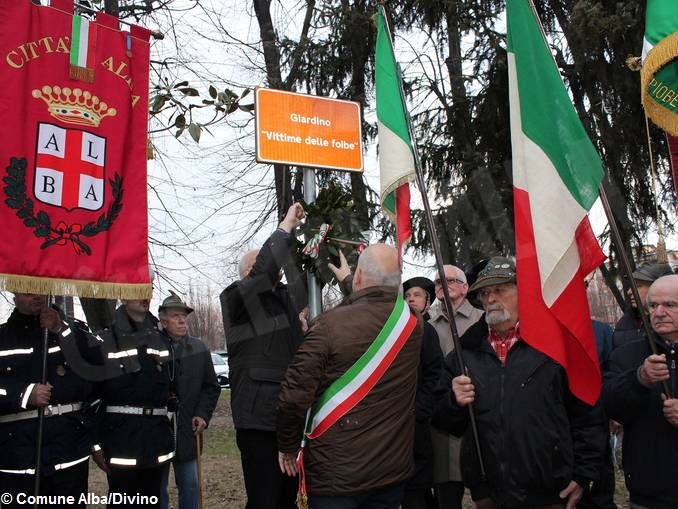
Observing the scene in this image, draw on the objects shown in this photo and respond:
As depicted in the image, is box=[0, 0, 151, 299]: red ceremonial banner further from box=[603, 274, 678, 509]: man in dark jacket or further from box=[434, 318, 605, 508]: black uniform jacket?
box=[603, 274, 678, 509]: man in dark jacket

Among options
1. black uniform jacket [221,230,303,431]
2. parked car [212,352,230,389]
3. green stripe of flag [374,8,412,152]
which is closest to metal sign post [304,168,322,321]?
black uniform jacket [221,230,303,431]

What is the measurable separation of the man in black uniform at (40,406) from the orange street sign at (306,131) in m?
1.86

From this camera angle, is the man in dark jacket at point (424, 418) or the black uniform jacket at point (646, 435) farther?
the man in dark jacket at point (424, 418)

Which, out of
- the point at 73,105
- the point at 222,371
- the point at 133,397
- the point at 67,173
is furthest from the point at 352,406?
the point at 222,371

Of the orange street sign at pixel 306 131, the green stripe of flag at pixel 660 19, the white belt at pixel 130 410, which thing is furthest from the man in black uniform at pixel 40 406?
the green stripe of flag at pixel 660 19

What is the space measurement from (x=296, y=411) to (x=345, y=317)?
0.50m

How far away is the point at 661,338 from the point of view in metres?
3.33

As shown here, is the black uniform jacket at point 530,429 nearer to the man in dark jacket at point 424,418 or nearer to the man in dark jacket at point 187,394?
the man in dark jacket at point 424,418

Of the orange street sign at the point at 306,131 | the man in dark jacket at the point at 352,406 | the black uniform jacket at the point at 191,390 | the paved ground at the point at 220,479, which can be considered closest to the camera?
the man in dark jacket at the point at 352,406

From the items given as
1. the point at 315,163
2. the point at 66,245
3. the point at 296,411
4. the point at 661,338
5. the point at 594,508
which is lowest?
the point at 594,508

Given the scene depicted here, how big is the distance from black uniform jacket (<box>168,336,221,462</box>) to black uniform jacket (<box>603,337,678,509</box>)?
136 inches

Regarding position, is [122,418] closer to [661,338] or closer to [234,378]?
[234,378]

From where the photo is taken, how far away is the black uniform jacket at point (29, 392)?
160 inches

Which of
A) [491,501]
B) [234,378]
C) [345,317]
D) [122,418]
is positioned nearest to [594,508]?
[491,501]
